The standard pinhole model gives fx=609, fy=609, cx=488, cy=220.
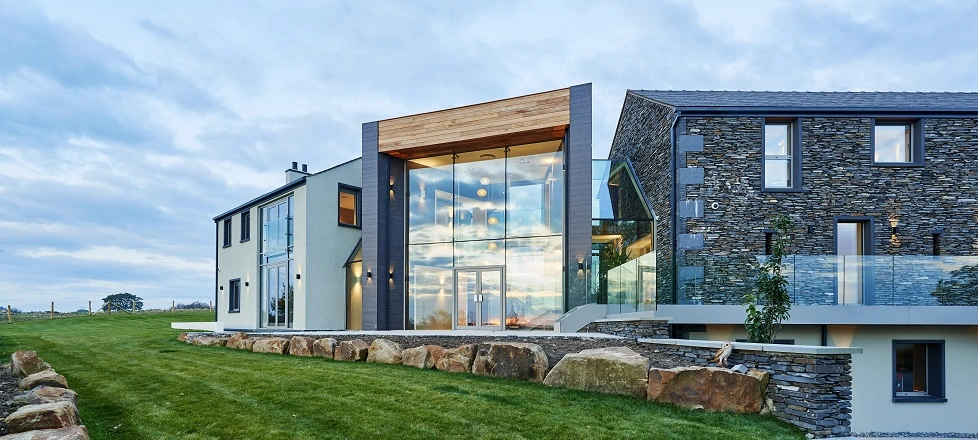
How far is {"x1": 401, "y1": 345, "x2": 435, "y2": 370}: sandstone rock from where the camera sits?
1161 cm

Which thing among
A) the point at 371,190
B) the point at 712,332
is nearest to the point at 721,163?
the point at 712,332

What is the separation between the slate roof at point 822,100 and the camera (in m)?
15.7

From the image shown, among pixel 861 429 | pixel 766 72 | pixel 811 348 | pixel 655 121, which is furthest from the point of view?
pixel 766 72

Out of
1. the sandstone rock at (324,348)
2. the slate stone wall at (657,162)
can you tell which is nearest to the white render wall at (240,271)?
the sandstone rock at (324,348)

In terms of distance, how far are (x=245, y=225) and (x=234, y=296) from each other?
2919 mm

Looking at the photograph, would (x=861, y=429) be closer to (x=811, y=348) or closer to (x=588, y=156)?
(x=811, y=348)

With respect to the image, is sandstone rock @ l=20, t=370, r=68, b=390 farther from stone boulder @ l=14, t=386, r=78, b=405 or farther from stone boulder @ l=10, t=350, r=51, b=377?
stone boulder @ l=10, t=350, r=51, b=377

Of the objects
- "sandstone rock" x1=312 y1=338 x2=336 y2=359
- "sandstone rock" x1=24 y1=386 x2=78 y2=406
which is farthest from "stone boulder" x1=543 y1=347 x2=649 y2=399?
"sandstone rock" x1=24 y1=386 x2=78 y2=406

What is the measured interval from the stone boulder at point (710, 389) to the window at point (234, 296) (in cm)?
1897

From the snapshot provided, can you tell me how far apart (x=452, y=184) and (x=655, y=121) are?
6.35 m

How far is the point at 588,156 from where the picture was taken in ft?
52.2

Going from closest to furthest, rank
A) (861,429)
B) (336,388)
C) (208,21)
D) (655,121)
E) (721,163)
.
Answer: (336,388) < (861,429) < (721,163) < (655,121) < (208,21)

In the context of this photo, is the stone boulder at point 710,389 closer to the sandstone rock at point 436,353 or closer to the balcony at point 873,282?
the sandstone rock at point 436,353

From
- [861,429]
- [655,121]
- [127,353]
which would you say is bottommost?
[861,429]
